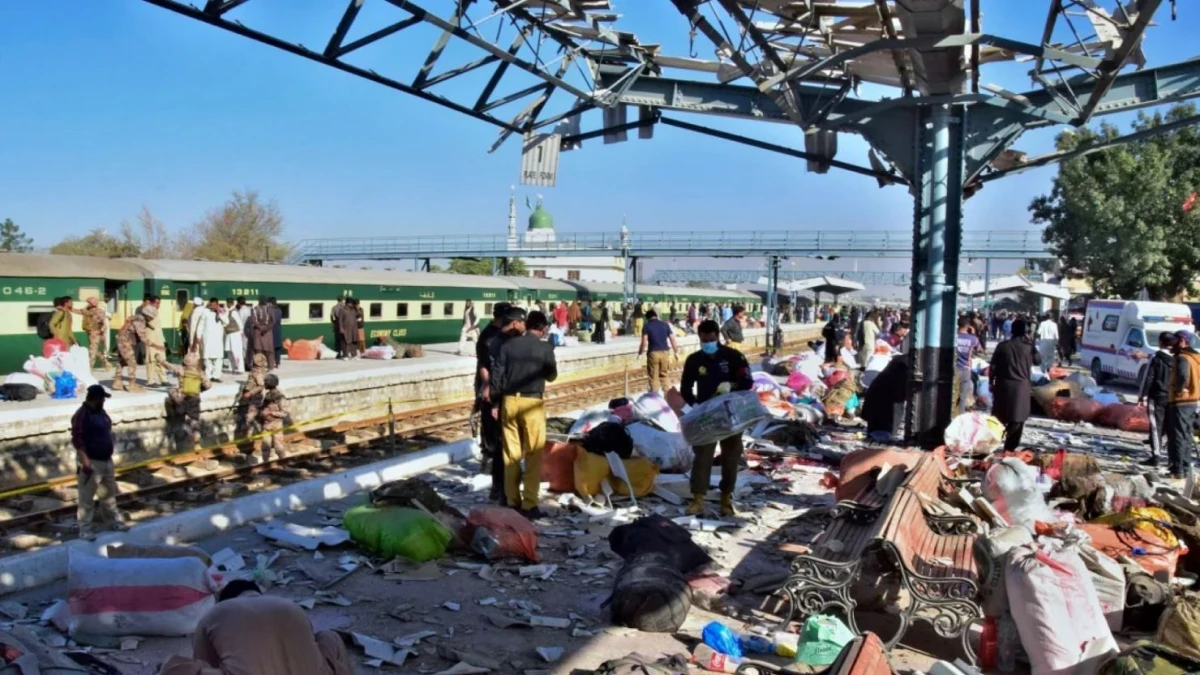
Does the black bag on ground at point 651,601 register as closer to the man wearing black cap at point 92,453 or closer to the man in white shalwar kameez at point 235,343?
the man wearing black cap at point 92,453

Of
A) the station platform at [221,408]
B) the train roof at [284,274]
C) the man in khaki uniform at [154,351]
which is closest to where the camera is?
the station platform at [221,408]

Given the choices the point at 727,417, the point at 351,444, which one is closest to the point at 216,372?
the point at 351,444

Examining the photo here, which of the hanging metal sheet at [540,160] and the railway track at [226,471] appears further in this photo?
the hanging metal sheet at [540,160]

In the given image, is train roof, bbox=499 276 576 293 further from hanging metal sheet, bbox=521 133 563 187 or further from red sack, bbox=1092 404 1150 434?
red sack, bbox=1092 404 1150 434

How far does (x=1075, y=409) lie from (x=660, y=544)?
11.1m

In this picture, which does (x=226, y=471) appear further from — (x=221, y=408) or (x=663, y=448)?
(x=663, y=448)

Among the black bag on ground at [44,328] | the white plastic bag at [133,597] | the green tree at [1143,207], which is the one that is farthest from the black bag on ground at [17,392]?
the green tree at [1143,207]

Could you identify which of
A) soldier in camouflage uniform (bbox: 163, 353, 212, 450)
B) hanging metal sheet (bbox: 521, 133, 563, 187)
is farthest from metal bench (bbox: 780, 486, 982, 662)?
soldier in camouflage uniform (bbox: 163, 353, 212, 450)

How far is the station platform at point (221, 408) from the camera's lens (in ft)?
39.2

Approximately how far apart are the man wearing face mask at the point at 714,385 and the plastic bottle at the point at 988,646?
10.4 ft

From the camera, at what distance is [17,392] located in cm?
1406

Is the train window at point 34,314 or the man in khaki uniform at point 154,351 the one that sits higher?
the train window at point 34,314

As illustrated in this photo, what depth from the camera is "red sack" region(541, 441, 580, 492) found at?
894 cm

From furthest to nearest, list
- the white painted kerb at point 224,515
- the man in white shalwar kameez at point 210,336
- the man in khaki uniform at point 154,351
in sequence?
the man in white shalwar kameez at point 210,336
the man in khaki uniform at point 154,351
the white painted kerb at point 224,515
